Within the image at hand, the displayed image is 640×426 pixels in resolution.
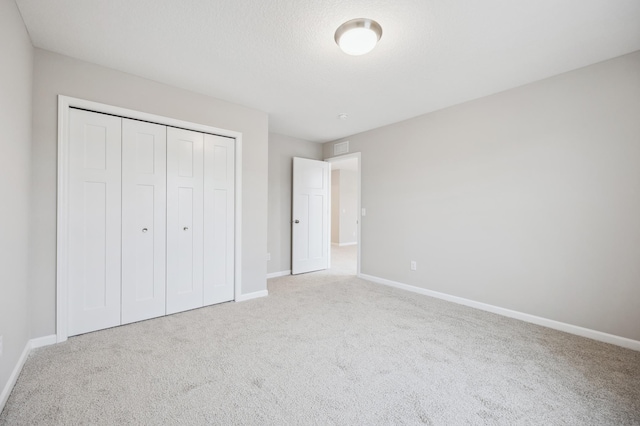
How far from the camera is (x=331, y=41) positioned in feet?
6.93

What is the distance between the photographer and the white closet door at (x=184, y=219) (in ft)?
9.52

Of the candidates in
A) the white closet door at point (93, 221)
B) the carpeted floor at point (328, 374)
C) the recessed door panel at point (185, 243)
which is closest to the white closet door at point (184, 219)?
the recessed door panel at point (185, 243)

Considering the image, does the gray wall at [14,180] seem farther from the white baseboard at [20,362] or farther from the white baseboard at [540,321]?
the white baseboard at [540,321]

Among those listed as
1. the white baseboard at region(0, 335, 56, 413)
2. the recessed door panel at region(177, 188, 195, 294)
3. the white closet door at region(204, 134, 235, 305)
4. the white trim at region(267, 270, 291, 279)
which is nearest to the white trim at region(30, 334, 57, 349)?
the white baseboard at region(0, 335, 56, 413)

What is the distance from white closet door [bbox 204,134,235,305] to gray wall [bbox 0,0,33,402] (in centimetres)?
143

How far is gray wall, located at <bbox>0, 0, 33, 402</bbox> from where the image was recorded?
157cm

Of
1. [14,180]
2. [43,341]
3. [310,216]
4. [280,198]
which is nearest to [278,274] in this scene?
[310,216]

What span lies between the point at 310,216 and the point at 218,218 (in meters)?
2.02

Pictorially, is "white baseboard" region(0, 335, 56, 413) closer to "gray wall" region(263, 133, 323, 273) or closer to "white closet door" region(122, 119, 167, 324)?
"white closet door" region(122, 119, 167, 324)

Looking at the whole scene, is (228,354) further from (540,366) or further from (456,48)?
(456,48)

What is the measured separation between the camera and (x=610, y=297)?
92.0 inches

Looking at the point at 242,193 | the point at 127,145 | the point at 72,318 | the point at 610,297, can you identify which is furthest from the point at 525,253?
the point at 72,318

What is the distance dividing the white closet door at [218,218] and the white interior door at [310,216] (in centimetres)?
156

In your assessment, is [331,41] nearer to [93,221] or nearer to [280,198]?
[93,221]
